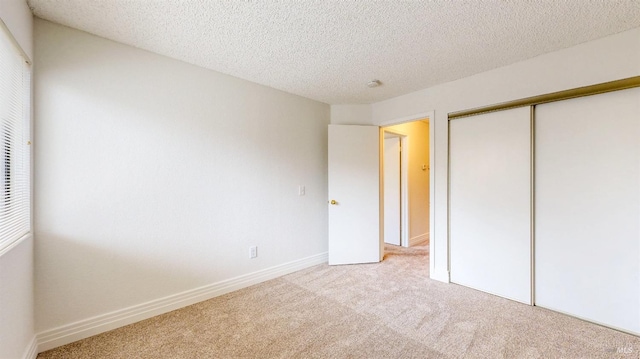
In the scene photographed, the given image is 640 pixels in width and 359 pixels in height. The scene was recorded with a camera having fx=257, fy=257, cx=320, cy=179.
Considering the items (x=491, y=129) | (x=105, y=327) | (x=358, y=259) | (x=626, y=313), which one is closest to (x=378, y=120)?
(x=491, y=129)

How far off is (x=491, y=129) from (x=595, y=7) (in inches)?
45.0

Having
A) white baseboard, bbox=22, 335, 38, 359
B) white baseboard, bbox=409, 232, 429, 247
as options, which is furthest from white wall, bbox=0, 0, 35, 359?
white baseboard, bbox=409, 232, 429, 247

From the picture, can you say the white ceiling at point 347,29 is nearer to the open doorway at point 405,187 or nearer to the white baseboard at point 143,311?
the open doorway at point 405,187

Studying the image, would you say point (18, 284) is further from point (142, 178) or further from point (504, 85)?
point (504, 85)

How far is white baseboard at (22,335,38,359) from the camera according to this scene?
159 centimetres

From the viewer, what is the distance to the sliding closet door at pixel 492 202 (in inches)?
95.8

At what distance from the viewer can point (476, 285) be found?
8.96 feet

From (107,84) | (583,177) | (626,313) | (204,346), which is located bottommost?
(204,346)

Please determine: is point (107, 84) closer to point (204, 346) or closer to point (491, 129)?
point (204, 346)

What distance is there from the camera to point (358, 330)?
200 cm

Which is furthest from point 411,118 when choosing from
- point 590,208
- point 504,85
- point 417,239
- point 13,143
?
point 13,143

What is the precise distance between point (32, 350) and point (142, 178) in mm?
1288

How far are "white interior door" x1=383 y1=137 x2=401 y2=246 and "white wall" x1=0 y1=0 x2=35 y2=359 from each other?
424cm

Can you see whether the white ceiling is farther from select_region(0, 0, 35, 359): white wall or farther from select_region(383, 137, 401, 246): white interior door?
select_region(383, 137, 401, 246): white interior door
